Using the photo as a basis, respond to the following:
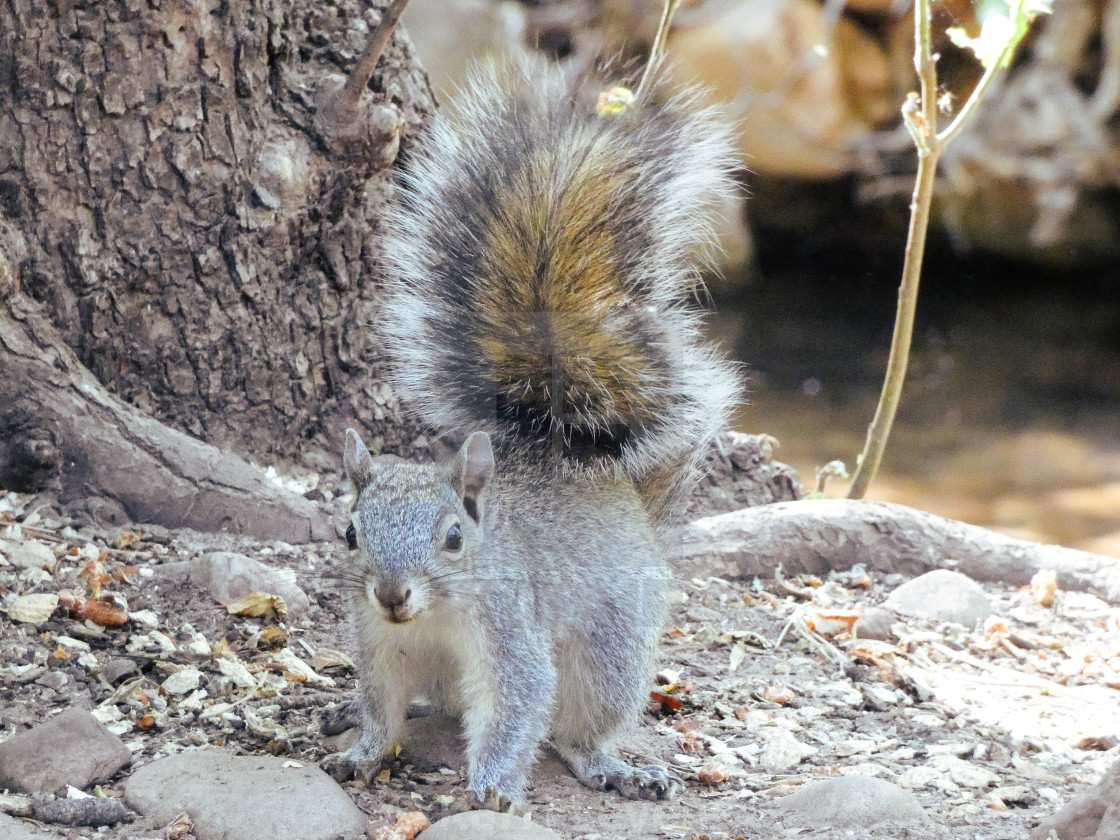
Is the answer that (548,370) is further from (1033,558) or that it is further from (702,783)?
(1033,558)

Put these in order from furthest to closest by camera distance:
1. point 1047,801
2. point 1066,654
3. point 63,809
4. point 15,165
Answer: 1. point 1066,654
2. point 15,165
3. point 1047,801
4. point 63,809

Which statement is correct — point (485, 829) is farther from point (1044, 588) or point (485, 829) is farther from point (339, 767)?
point (1044, 588)

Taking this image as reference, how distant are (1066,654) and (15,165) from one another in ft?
7.67

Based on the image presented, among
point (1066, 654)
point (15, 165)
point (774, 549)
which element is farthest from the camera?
point (774, 549)

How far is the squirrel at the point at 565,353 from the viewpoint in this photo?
69.6 inches

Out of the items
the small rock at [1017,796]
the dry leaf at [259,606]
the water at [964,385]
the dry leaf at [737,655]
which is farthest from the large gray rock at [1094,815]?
the water at [964,385]

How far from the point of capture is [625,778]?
177cm

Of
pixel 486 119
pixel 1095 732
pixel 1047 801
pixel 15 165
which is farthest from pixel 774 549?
pixel 15 165

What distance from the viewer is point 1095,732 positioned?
1929 mm

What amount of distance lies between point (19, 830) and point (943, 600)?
1.88 metres

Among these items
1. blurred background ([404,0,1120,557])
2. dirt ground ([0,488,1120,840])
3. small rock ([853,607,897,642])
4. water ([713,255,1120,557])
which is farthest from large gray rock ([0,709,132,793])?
blurred background ([404,0,1120,557])

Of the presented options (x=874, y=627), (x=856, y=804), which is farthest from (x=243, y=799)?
(x=874, y=627)

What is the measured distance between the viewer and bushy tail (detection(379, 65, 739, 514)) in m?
1.87

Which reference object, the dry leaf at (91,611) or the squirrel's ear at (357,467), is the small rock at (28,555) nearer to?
the dry leaf at (91,611)
